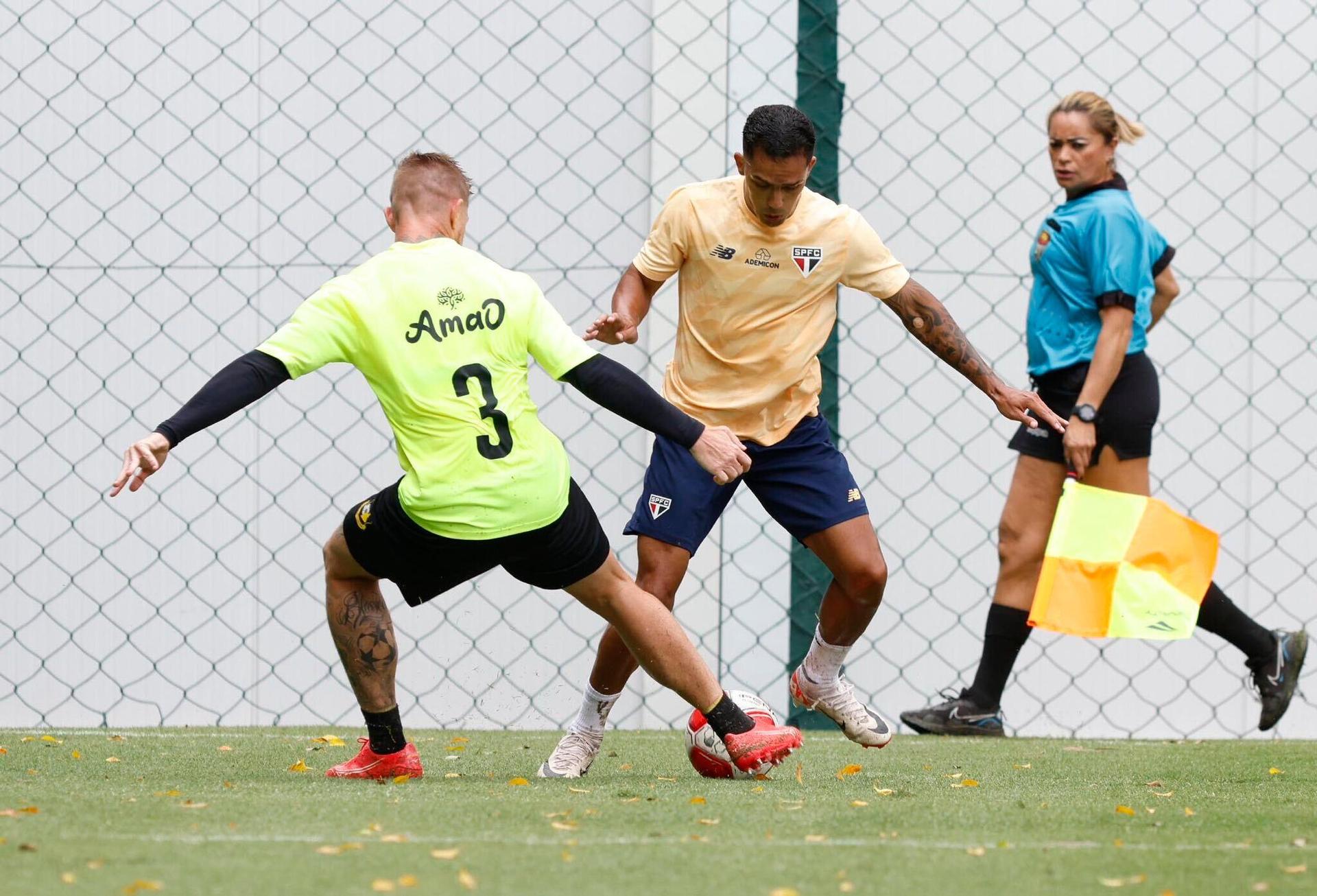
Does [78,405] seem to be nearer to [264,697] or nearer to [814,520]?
[264,697]

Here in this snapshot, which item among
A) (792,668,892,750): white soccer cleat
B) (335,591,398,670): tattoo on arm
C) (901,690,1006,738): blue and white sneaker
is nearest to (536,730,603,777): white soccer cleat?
(335,591,398,670): tattoo on arm

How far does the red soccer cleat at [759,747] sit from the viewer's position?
3.80 metres

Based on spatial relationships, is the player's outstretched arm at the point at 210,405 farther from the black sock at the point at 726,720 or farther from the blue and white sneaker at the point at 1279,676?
the blue and white sneaker at the point at 1279,676

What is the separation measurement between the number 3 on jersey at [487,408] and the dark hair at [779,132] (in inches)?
37.1

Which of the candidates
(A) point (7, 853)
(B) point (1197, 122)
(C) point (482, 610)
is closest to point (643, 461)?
(C) point (482, 610)

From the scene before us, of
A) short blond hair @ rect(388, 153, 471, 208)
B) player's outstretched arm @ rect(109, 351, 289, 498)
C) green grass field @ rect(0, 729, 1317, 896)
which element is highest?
short blond hair @ rect(388, 153, 471, 208)

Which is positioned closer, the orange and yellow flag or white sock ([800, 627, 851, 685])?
white sock ([800, 627, 851, 685])

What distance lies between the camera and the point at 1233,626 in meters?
5.16

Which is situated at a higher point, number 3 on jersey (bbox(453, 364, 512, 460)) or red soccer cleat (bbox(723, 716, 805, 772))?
number 3 on jersey (bbox(453, 364, 512, 460))

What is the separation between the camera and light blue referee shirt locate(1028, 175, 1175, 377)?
5027 mm

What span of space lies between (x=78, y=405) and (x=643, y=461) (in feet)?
6.46

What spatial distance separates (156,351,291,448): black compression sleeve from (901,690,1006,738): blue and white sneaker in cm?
256

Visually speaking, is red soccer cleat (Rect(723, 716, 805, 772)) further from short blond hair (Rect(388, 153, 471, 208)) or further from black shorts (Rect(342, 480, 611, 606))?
short blond hair (Rect(388, 153, 471, 208))

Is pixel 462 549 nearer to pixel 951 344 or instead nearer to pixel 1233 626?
pixel 951 344
